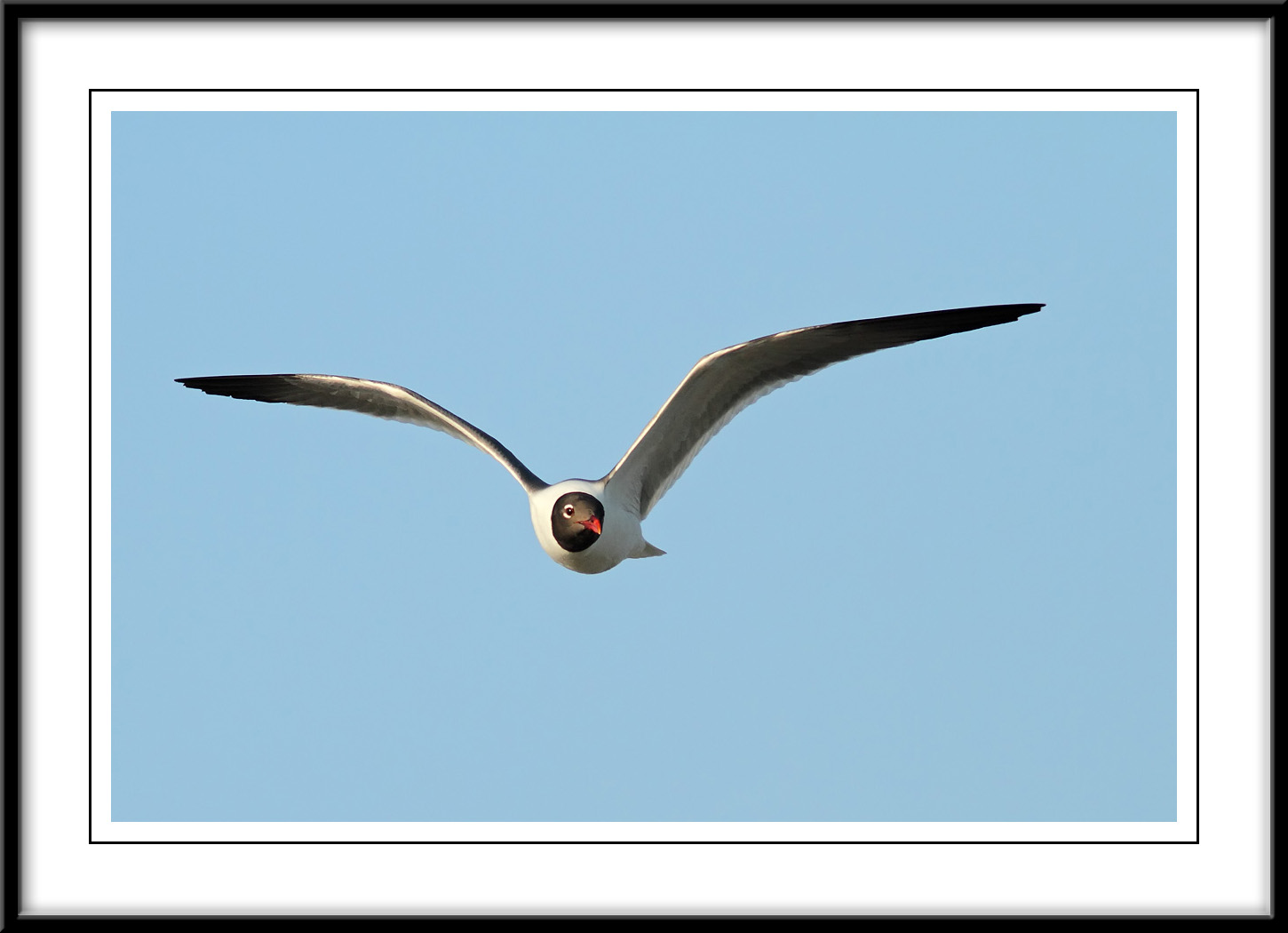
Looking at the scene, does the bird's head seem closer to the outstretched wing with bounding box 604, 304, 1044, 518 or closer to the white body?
the white body

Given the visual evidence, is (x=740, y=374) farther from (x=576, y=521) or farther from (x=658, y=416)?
(x=576, y=521)

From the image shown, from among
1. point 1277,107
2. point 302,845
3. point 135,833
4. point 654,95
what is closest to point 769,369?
point 654,95

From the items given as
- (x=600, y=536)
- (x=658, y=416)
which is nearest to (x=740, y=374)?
(x=658, y=416)

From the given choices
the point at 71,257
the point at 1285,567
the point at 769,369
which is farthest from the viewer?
the point at 769,369

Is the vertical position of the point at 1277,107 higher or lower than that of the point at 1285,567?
higher

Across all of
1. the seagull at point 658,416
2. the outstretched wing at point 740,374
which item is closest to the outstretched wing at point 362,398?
the seagull at point 658,416

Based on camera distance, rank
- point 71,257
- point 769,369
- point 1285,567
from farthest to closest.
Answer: point 769,369, point 71,257, point 1285,567
